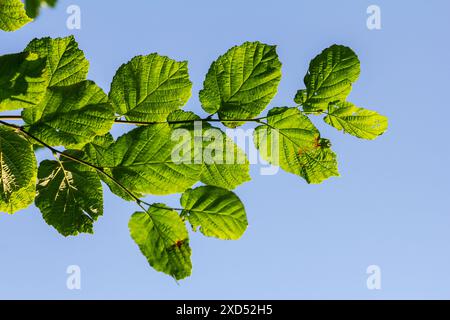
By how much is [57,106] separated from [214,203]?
34 centimetres

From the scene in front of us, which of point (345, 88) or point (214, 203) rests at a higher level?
point (345, 88)

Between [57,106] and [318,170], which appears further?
[318,170]

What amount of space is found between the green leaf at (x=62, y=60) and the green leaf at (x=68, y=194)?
0.17m

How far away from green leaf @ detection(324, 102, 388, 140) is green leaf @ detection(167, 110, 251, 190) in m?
0.22

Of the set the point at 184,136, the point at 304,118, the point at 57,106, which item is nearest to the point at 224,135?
the point at 184,136

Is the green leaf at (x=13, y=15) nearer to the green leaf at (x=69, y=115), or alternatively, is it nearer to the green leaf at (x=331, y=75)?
the green leaf at (x=69, y=115)

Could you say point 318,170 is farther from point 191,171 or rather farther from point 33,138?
point 33,138

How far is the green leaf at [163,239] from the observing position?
3.06 ft

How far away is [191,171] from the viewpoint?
915mm

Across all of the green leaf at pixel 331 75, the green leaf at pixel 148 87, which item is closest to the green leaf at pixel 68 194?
the green leaf at pixel 148 87

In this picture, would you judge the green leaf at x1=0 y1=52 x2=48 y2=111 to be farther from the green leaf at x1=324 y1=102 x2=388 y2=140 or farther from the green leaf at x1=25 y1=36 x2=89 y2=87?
the green leaf at x1=324 y1=102 x2=388 y2=140

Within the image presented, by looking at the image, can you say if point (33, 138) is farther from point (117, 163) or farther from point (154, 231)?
point (154, 231)

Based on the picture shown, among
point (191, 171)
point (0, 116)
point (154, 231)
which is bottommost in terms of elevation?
point (154, 231)

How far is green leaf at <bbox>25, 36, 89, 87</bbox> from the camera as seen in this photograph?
2.93 ft
